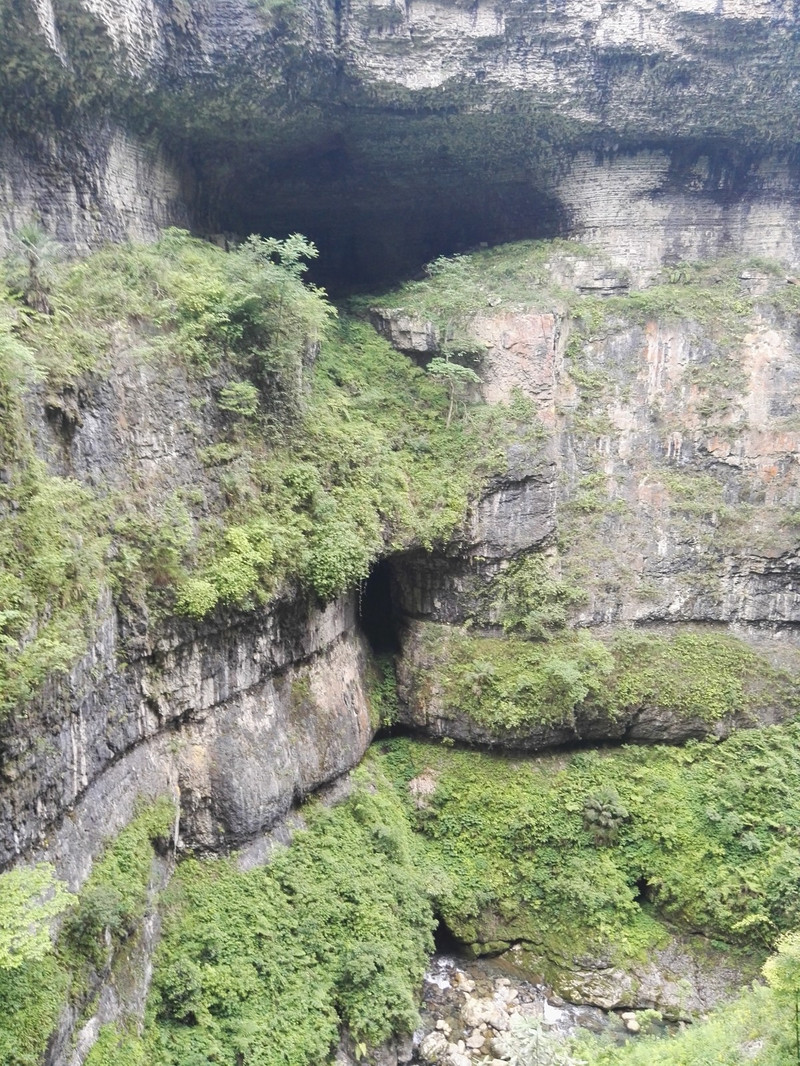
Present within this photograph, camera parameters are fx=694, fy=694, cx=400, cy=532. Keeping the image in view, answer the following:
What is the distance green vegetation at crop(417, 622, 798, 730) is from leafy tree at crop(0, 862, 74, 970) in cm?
965

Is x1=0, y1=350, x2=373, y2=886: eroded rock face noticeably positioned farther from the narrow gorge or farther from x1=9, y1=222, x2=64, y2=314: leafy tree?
x1=9, y1=222, x2=64, y2=314: leafy tree

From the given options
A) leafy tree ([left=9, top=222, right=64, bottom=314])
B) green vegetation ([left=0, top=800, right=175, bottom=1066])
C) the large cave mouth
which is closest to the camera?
green vegetation ([left=0, top=800, right=175, bottom=1066])

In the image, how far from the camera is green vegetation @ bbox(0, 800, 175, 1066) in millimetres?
6930

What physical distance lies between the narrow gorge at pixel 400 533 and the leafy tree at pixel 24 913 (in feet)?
0.17

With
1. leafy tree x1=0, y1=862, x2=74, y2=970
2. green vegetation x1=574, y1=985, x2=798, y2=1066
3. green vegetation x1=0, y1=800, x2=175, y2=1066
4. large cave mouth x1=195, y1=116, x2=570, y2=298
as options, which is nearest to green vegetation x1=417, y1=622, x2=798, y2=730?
green vegetation x1=574, y1=985, x2=798, y2=1066

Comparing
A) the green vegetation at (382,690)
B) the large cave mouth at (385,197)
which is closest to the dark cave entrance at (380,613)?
the green vegetation at (382,690)

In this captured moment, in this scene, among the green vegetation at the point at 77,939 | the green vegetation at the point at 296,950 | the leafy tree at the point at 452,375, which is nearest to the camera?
the green vegetation at the point at 77,939

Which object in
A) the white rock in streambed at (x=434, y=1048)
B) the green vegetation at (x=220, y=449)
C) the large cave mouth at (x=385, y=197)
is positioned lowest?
the white rock in streambed at (x=434, y=1048)

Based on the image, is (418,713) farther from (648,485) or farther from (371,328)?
(371,328)

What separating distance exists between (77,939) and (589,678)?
35.7 ft

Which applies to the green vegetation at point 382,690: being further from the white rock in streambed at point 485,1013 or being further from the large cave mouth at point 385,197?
the large cave mouth at point 385,197

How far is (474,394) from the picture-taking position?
658 inches

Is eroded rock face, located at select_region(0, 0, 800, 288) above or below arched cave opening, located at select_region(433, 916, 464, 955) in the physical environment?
above

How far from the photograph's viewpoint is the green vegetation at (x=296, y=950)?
988cm
